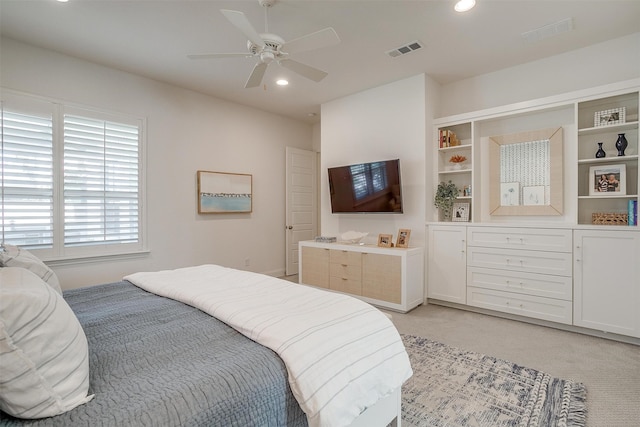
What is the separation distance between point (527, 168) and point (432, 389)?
268cm

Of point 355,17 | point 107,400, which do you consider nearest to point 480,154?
point 355,17

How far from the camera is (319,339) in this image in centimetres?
129

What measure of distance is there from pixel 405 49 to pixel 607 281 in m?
2.82

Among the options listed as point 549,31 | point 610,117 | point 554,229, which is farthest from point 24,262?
point 610,117

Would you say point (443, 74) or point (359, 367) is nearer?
point (359, 367)

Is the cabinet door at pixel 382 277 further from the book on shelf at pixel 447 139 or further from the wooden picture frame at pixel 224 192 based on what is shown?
the wooden picture frame at pixel 224 192

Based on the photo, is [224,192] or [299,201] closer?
[224,192]

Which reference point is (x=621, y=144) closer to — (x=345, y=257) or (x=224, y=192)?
(x=345, y=257)

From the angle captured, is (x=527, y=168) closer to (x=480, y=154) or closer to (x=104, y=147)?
(x=480, y=154)

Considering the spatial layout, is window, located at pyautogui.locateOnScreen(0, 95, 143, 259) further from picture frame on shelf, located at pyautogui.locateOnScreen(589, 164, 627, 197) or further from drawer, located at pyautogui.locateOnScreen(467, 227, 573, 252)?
picture frame on shelf, located at pyautogui.locateOnScreen(589, 164, 627, 197)

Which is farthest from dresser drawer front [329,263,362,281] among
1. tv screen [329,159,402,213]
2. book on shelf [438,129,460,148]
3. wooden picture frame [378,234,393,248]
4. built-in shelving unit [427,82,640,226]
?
book on shelf [438,129,460,148]

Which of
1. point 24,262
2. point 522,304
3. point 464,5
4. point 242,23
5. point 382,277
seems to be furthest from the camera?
point 382,277

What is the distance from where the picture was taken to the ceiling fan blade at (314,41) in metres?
2.11

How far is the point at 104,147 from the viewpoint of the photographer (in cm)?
360
